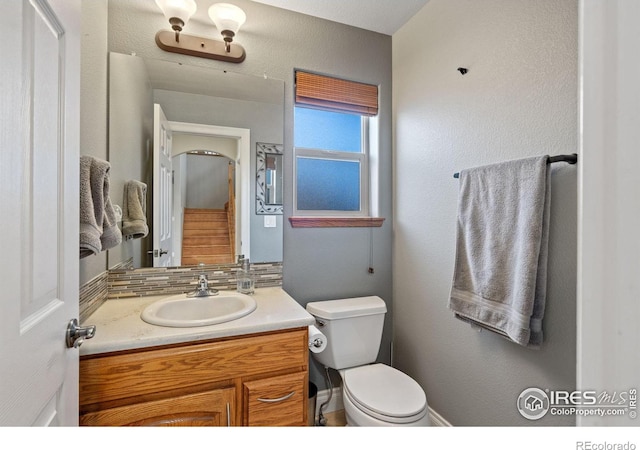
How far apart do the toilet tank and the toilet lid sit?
0.08 metres

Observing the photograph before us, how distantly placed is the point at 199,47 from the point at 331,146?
93 cm

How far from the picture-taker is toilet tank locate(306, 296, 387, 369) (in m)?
1.58

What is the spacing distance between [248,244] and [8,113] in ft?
4.02

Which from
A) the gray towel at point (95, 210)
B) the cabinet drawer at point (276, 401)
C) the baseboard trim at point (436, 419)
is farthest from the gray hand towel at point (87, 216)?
the baseboard trim at point (436, 419)

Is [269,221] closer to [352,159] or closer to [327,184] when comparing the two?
[327,184]

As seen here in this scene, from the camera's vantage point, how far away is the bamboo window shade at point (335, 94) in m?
1.75

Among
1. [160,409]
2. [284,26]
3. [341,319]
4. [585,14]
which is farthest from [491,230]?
[284,26]

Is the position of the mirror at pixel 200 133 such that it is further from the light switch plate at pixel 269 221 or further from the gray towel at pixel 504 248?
the gray towel at pixel 504 248

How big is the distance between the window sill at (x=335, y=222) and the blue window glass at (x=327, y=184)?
4.5 inches

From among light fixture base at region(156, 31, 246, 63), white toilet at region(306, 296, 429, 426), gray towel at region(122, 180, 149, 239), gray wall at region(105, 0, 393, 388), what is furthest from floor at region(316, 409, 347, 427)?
light fixture base at region(156, 31, 246, 63)

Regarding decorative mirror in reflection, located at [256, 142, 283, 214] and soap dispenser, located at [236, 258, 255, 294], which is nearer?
soap dispenser, located at [236, 258, 255, 294]

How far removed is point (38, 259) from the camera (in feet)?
1.97

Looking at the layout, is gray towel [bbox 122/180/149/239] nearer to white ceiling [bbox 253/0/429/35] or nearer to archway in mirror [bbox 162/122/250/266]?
archway in mirror [bbox 162/122/250/266]

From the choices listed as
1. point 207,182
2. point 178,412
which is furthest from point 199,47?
point 178,412
